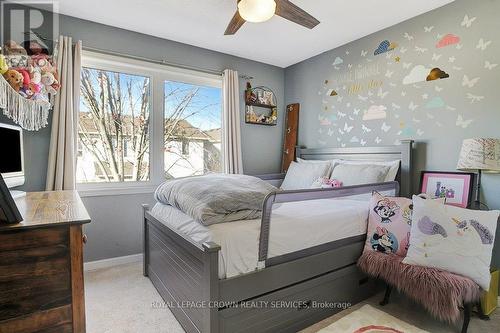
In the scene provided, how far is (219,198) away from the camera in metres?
1.63

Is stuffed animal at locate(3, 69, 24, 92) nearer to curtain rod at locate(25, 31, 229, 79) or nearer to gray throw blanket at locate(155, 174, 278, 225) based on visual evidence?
curtain rod at locate(25, 31, 229, 79)

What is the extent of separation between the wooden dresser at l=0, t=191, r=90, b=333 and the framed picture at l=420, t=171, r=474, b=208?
8.58 ft

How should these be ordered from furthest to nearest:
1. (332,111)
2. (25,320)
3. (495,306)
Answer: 1. (332,111)
2. (495,306)
3. (25,320)

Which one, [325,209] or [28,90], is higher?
[28,90]

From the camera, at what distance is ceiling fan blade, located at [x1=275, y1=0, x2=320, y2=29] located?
1.83m

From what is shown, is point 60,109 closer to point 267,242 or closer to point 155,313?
point 155,313

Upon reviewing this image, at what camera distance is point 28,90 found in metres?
1.82

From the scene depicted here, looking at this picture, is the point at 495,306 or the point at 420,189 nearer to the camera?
the point at 495,306

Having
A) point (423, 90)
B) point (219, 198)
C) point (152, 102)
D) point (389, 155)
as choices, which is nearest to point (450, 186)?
point (389, 155)

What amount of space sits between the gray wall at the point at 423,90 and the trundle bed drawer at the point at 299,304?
1.17 meters

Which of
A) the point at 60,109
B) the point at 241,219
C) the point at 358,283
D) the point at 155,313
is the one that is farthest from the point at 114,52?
the point at 358,283

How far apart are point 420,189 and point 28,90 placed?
324 centimetres

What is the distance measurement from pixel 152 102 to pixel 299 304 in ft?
8.27

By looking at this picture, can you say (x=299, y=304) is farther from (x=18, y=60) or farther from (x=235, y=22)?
(x=18, y=60)
